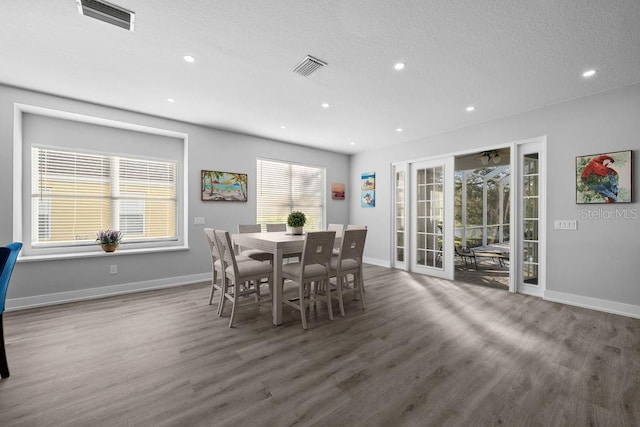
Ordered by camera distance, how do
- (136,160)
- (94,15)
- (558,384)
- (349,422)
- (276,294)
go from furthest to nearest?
(136,160) < (276,294) < (94,15) < (558,384) < (349,422)

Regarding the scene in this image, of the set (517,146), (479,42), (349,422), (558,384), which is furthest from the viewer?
(517,146)

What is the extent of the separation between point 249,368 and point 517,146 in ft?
15.1

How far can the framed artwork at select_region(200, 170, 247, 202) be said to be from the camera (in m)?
4.68

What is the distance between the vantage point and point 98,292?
379 centimetres

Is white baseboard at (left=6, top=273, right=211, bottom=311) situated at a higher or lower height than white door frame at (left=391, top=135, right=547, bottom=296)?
lower

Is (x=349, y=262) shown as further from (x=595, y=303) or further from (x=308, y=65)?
(x=595, y=303)

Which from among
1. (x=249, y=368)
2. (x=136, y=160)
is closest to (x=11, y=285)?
(x=136, y=160)

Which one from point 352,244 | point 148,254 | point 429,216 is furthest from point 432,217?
point 148,254

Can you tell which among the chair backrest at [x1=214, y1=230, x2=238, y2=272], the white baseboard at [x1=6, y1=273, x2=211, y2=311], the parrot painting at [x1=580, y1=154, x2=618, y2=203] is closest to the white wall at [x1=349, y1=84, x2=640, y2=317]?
the parrot painting at [x1=580, y1=154, x2=618, y2=203]

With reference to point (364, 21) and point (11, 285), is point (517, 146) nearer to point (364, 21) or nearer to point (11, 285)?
point (364, 21)

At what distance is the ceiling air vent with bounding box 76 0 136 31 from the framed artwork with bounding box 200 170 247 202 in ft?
8.86

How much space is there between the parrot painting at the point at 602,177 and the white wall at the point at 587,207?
0.39ft

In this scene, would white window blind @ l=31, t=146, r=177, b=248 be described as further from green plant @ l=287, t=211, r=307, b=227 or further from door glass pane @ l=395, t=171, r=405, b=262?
door glass pane @ l=395, t=171, r=405, b=262

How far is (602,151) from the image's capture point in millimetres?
3324
